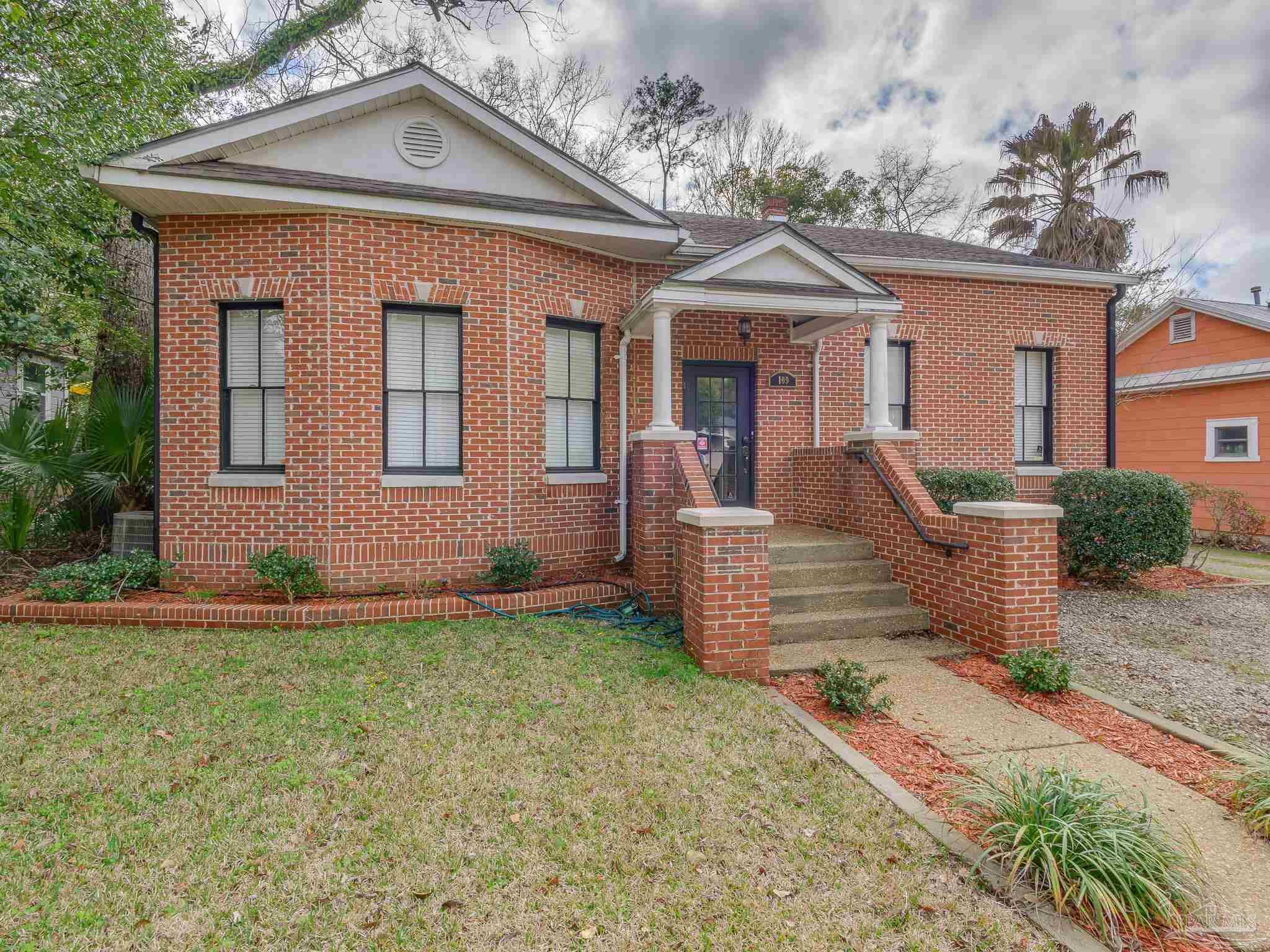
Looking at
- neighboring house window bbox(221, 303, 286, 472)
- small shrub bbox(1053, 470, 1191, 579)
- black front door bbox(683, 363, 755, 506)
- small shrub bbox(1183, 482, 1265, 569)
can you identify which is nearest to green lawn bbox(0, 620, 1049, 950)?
neighboring house window bbox(221, 303, 286, 472)

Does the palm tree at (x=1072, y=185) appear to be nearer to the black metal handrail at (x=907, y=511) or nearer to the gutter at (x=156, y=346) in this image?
the black metal handrail at (x=907, y=511)

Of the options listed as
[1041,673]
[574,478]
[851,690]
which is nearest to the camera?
[851,690]

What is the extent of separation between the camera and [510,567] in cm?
648

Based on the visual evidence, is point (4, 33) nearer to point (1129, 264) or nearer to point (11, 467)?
point (11, 467)

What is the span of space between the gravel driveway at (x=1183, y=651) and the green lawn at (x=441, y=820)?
2932mm

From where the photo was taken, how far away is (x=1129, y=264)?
1778 centimetres

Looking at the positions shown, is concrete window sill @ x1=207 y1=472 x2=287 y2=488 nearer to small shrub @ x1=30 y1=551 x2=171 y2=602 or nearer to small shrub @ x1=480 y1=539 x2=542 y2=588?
small shrub @ x1=30 y1=551 x2=171 y2=602

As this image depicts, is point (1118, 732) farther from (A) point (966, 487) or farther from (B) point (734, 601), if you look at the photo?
(A) point (966, 487)

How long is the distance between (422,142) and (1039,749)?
304 inches

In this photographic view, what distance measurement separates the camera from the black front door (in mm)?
8406

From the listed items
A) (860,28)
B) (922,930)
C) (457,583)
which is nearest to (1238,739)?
(922,930)

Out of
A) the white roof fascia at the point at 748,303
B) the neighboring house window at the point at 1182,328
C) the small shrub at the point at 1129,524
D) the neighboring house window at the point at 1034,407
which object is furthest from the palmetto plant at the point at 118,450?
the neighboring house window at the point at 1182,328

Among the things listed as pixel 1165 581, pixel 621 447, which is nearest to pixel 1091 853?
pixel 621 447

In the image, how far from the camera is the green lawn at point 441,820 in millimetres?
2316
